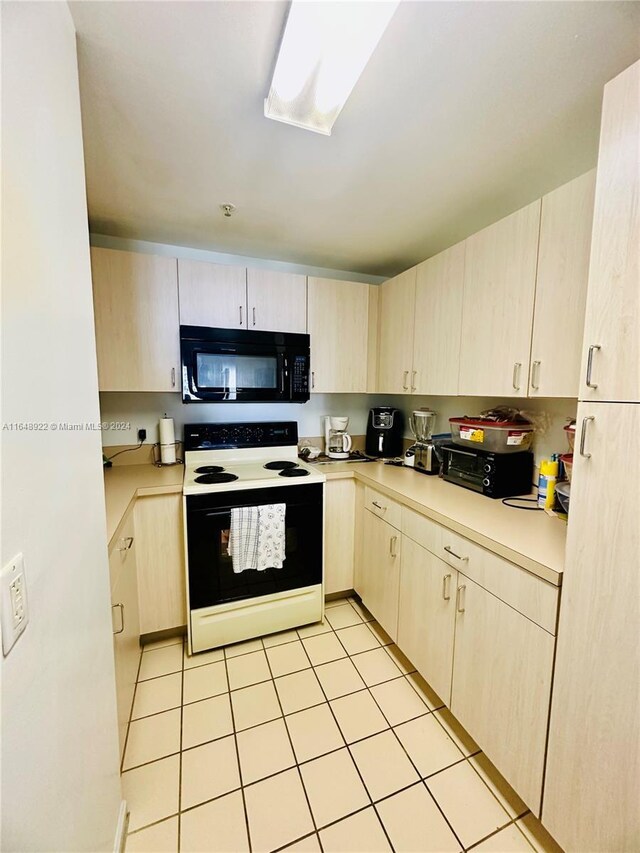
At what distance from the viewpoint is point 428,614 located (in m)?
1.52

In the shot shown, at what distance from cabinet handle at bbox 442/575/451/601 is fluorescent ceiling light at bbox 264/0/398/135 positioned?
1714mm

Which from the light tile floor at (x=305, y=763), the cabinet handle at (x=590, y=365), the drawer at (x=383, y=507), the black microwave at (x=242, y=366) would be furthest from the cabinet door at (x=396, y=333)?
the light tile floor at (x=305, y=763)

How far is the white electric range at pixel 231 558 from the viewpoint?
1742 mm

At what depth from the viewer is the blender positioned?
6.75 feet

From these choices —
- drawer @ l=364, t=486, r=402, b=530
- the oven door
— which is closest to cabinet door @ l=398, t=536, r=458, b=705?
drawer @ l=364, t=486, r=402, b=530

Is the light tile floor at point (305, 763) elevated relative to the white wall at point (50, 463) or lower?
lower

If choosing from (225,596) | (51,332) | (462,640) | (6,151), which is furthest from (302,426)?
(6,151)

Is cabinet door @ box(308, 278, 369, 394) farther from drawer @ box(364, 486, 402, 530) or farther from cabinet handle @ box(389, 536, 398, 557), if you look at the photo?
cabinet handle @ box(389, 536, 398, 557)

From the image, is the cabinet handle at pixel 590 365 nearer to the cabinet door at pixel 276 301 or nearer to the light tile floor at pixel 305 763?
the light tile floor at pixel 305 763

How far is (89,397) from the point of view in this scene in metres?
0.88

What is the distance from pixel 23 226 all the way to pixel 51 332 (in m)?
0.19

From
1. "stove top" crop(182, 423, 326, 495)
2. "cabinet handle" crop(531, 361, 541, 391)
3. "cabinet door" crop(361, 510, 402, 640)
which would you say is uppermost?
"cabinet handle" crop(531, 361, 541, 391)

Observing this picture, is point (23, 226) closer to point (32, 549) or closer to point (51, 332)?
point (51, 332)

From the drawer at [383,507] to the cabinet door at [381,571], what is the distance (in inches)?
1.4
